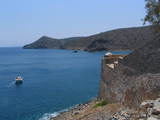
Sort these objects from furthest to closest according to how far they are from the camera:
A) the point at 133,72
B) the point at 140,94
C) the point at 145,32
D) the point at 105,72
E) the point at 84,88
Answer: the point at 145,32 < the point at 84,88 < the point at 105,72 < the point at 133,72 < the point at 140,94

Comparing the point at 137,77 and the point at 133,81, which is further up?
Answer: the point at 137,77

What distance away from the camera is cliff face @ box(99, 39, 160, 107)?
1895 centimetres

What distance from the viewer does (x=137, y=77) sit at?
69.1 ft

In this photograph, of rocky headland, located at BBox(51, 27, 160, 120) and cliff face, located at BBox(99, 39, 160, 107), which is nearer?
rocky headland, located at BBox(51, 27, 160, 120)

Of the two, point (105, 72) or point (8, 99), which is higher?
point (105, 72)

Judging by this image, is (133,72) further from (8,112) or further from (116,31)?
(116,31)

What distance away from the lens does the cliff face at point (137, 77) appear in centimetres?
1895

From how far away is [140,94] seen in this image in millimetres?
19953

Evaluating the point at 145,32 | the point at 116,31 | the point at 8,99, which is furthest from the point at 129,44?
the point at 8,99

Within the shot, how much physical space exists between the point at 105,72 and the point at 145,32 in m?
143

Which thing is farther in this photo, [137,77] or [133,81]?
[133,81]

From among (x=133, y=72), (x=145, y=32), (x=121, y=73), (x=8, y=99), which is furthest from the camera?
(x=145, y=32)

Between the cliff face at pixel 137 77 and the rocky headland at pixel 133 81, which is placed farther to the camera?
the cliff face at pixel 137 77

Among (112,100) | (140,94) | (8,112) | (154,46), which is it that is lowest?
(8,112)
